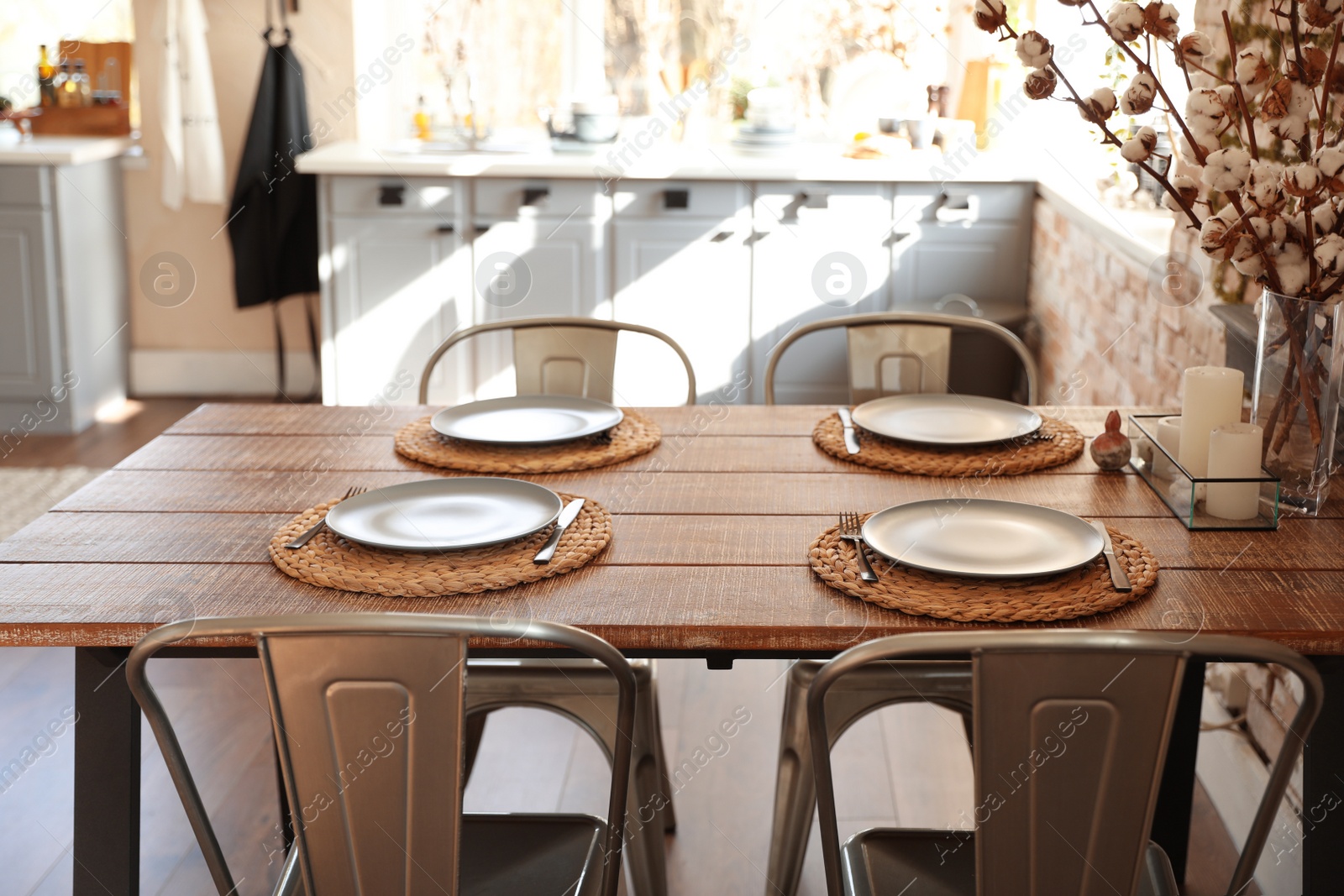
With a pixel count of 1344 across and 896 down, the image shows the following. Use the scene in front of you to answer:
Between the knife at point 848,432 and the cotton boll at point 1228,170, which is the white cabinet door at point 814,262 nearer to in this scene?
the knife at point 848,432

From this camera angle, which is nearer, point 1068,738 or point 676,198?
point 1068,738

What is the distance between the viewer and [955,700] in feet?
5.37

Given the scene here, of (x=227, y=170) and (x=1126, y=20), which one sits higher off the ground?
(x=1126, y=20)

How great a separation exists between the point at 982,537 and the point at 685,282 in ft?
8.54

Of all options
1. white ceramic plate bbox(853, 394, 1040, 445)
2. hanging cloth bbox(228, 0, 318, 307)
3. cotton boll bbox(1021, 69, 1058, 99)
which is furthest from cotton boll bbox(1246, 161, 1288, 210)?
hanging cloth bbox(228, 0, 318, 307)

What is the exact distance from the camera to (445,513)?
4.93ft

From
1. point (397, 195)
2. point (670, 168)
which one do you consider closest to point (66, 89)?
point (397, 195)

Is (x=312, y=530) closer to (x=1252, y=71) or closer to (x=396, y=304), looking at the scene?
(x=1252, y=71)

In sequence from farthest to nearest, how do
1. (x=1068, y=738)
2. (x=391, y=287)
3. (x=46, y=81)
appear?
1. (x=46, y=81)
2. (x=391, y=287)
3. (x=1068, y=738)

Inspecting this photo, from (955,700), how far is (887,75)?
3.16 metres

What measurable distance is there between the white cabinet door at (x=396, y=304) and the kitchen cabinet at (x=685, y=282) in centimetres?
50

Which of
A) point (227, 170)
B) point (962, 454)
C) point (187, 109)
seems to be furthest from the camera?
point (227, 170)

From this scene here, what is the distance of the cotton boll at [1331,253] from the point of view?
1354mm

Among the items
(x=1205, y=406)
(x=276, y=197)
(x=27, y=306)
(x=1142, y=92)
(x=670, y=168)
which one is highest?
(x=1142, y=92)
